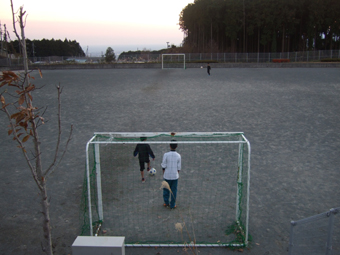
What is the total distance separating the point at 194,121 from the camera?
13.9 meters

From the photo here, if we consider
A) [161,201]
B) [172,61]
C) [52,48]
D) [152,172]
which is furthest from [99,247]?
[52,48]

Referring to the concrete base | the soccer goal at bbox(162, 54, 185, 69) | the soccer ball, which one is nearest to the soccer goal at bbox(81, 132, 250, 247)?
the soccer ball

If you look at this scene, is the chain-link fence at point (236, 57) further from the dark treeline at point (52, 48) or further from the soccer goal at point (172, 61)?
the dark treeline at point (52, 48)

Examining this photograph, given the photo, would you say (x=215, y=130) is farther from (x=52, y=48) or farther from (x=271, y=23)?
(x=52, y=48)

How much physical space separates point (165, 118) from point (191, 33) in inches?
2507

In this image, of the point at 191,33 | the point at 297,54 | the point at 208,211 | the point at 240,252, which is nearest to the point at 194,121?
the point at 208,211

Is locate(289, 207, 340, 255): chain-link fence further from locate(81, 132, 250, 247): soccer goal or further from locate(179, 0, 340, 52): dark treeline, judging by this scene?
locate(179, 0, 340, 52): dark treeline

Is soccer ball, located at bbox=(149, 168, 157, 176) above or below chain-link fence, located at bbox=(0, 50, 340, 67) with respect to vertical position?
below

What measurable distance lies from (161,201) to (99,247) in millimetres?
3243

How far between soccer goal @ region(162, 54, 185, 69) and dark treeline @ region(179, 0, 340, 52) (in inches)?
450

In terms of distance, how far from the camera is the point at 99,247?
12.0 ft

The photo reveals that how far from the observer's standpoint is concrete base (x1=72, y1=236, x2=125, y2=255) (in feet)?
12.0

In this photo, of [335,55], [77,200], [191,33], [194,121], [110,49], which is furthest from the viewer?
[191,33]

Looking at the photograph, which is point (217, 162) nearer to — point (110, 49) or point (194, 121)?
point (194, 121)
